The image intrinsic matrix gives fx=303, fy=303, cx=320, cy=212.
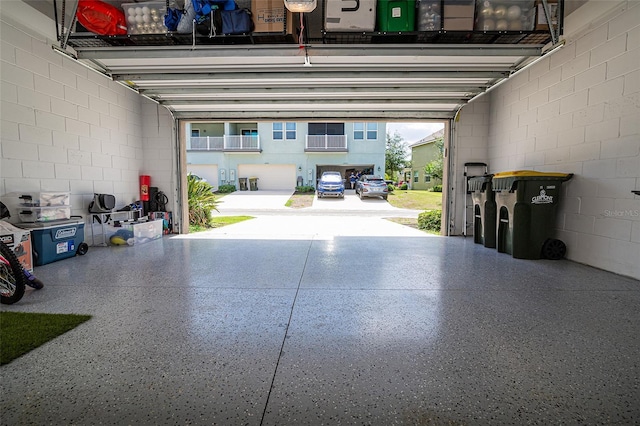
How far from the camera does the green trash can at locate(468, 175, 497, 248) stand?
5500 millimetres

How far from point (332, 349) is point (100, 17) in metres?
4.58

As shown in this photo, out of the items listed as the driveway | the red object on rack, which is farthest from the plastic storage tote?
the driveway

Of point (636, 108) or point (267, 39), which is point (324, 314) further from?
point (636, 108)

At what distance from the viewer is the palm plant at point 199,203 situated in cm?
836

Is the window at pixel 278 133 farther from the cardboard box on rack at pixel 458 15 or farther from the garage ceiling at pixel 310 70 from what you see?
the cardboard box on rack at pixel 458 15

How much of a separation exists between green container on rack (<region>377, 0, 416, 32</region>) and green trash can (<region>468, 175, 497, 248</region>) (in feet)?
10.5

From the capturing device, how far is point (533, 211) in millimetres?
4570

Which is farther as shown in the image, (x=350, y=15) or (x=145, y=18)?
(x=145, y=18)

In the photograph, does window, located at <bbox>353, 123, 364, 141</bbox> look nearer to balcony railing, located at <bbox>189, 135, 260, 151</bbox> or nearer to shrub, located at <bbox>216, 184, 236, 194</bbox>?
balcony railing, located at <bbox>189, 135, 260, 151</bbox>

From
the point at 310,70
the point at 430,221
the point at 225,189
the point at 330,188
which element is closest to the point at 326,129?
the point at 330,188

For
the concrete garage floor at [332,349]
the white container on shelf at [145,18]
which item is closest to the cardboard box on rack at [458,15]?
the concrete garage floor at [332,349]

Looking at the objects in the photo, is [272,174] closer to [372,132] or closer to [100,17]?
[372,132]

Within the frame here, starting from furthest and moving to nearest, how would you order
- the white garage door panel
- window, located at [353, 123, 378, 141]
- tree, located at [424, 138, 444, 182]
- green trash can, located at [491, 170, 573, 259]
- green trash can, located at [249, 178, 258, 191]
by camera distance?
tree, located at [424, 138, 444, 182], green trash can, located at [249, 178, 258, 191], the white garage door panel, window, located at [353, 123, 378, 141], green trash can, located at [491, 170, 573, 259]

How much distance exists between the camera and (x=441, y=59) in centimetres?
420
